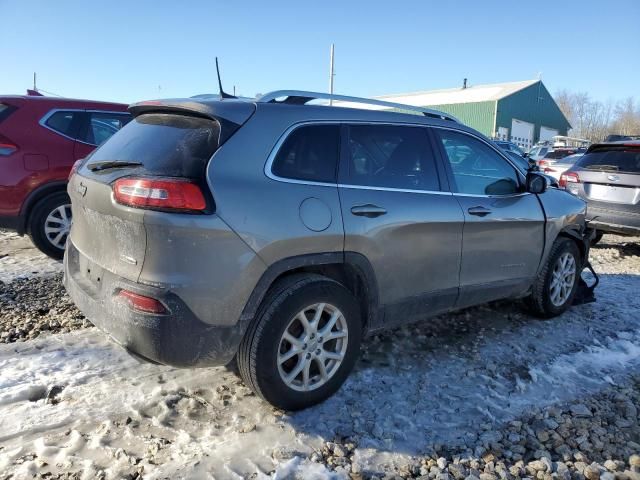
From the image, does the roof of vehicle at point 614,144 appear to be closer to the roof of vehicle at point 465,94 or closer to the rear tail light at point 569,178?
the rear tail light at point 569,178

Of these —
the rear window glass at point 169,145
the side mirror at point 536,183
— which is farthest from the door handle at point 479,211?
the rear window glass at point 169,145

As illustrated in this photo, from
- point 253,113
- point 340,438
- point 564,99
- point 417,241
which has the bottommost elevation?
point 340,438

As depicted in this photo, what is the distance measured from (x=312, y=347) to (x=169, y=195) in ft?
3.87

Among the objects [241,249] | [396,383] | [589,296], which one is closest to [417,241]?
[396,383]

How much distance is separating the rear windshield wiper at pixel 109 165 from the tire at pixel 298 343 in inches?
40.1

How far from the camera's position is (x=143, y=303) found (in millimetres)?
2477

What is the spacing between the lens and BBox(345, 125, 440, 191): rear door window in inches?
124

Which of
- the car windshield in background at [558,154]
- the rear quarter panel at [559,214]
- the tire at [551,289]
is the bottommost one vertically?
the tire at [551,289]

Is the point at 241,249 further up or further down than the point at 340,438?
further up

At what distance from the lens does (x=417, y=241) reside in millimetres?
3328

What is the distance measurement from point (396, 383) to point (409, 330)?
92 centimetres

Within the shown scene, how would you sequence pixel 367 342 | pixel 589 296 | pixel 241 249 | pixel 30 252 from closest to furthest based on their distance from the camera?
pixel 241 249 < pixel 367 342 < pixel 589 296 < pixel 30 252

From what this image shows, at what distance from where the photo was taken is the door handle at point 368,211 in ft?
9.87

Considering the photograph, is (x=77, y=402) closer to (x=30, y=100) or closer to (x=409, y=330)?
(x=409, y=330)
